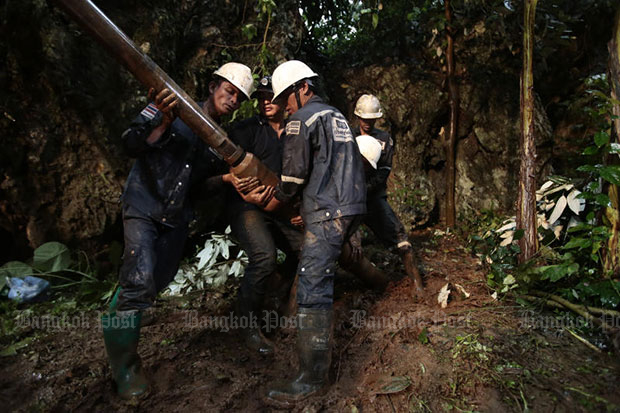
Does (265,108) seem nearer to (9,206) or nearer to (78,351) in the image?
(78,351)

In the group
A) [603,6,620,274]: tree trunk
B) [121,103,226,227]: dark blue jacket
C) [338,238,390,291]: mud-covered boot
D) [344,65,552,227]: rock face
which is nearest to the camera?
[121,103,226,227]: dark blue jacket

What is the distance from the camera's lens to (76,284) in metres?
3.97

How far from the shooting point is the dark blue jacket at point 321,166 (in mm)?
2314

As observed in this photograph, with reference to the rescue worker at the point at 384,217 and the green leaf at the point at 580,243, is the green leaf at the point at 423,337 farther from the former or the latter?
the green leaf at the point at 580,243

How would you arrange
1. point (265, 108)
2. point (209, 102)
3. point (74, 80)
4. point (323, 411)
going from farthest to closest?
point (74, 80)
point (265, 108)
point (209, 102)
point (323, 411)

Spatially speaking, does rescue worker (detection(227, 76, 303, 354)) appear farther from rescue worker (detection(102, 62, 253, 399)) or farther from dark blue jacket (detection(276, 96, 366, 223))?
dark blue jacket (detection(276, 96, 366, 223))

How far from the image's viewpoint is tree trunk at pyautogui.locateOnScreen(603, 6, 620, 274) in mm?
2898

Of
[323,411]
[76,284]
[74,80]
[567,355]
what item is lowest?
[323,411]

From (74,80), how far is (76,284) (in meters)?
2.19

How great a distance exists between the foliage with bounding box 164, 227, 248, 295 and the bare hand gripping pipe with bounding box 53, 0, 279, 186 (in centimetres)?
181

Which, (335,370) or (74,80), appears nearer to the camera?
(335,370)

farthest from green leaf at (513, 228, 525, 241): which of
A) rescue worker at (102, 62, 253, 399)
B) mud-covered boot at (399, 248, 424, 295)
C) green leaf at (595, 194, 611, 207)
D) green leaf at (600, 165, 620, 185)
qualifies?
rescue worker at (102, 62, 253, 399)

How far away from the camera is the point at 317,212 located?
2.35 m

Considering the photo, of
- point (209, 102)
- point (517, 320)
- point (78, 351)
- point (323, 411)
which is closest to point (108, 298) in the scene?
point (78, 351)
